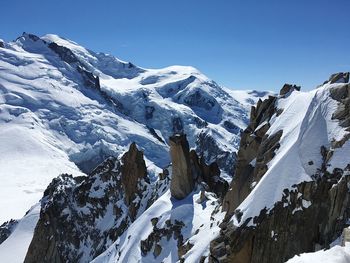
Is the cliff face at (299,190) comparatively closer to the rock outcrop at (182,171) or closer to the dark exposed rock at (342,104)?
the dark exposed rock at (342,104)

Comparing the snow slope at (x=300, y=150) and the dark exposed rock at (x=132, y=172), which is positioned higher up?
the dark exposed rock at (x=132, y=172)

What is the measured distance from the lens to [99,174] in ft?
337

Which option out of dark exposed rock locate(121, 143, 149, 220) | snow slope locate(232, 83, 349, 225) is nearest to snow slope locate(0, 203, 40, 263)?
dark exposed rock locate(121, 143, 149, 220)

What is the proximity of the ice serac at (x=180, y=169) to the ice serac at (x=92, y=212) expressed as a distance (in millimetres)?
17910

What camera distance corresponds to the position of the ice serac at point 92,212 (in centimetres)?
9081

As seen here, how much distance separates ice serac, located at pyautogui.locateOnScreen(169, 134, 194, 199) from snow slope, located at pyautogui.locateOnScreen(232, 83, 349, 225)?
2487 cm

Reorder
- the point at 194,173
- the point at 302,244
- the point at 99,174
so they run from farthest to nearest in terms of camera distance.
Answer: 1. the point at 99,174
2. the point at 194,173
3. the point at 302,244

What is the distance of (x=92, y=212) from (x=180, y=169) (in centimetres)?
3466

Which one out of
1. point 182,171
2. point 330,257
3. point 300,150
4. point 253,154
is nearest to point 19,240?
point 182,171

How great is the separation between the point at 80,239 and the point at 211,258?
59.1 meters

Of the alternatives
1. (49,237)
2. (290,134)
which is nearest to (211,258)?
(290,134)

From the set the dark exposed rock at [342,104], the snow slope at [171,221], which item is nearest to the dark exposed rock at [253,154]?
the snow slope at [171,221]

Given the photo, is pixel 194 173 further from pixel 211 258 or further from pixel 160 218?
pixel 211 258

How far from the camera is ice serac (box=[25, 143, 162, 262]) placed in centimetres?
9081
